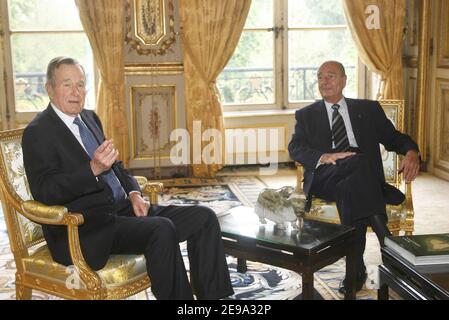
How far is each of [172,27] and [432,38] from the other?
7.48ft

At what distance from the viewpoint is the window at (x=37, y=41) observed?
534cm

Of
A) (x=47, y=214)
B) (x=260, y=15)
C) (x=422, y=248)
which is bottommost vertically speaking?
(x=422, y=248)

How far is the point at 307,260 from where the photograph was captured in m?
2.41

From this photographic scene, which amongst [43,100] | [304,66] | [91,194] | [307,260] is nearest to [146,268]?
[91,194]

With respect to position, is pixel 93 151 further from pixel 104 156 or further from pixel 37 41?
pixel 37 41

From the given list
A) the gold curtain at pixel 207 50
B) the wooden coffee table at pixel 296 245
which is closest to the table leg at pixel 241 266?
the wooden coffee table at pixel 296 245

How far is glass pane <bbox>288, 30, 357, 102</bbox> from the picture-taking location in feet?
19.3

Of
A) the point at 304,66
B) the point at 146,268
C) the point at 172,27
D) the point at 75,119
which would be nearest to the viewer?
the point at 146,268

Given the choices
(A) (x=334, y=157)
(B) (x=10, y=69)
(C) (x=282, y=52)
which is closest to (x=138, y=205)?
(A) (x=334, y=157)

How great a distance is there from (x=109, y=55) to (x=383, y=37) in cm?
244

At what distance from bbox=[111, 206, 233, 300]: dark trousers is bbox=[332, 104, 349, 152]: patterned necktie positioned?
1.11 meters

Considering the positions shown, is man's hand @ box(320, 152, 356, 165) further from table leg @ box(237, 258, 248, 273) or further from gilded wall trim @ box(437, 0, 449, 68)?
gilded wall trim @ box(437, 0, 449, 68)

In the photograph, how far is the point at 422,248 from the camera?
7.14 ft

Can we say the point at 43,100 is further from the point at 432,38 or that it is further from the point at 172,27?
the point at 432,38
